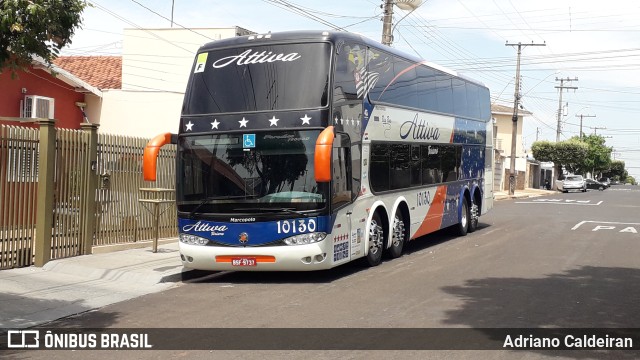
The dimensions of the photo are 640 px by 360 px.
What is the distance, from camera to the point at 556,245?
16375 millimetres

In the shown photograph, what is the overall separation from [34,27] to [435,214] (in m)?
11.2

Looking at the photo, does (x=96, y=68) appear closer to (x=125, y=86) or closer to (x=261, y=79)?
(x=125, y=86)

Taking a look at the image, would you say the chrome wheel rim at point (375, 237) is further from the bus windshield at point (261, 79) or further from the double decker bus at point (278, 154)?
the bus windshield at point (261, 79)

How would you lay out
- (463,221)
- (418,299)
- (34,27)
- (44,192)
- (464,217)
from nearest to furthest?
1. (34,27)
2. (418,299)
3. (44,192)
4. (463,221)
5. (464,217)

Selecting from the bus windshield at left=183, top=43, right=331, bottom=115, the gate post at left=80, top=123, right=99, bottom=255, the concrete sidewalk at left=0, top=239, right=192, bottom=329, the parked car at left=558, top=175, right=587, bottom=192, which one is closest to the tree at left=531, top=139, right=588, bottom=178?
the parked car at left=558, top=175, right=587, bottom=192

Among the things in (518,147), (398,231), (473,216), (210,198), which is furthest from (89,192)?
(518,147)

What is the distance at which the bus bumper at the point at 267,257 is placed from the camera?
1089cm

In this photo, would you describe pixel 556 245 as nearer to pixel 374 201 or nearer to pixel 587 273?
pixel 587 273

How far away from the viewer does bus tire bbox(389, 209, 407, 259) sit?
13.9 meters

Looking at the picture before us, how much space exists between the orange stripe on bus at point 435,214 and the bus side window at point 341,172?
4204 millimetres

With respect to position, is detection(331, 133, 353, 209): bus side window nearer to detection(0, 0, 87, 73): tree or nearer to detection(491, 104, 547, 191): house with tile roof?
detection(0, 0, 87, 73): tree

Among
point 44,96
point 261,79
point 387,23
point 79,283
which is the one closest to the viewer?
point 79,283

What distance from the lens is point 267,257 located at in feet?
35.9

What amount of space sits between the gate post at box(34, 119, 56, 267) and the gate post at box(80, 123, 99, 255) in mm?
982
